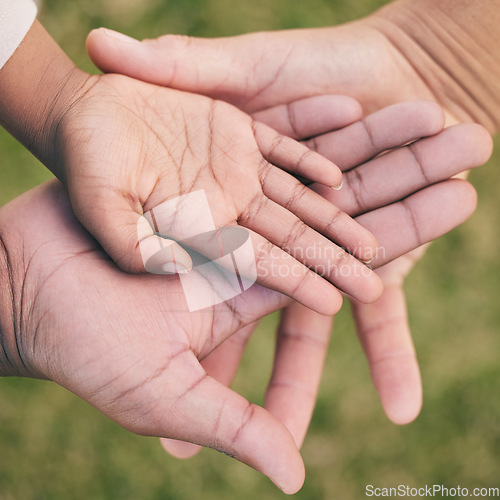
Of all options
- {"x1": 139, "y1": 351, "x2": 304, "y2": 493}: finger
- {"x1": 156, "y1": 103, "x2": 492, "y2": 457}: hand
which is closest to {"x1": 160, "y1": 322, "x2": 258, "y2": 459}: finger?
{"x1": 156, "y1": 103, "x2": 492, "y2": 457}: hand

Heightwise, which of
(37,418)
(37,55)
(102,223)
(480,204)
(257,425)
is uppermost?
(37,55)

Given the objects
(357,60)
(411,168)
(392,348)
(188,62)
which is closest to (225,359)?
(392,348)

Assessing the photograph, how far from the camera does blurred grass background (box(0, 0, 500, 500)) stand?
2.53 meters

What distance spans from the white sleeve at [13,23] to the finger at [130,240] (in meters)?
0.67

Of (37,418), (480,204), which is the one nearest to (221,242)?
(37,418)

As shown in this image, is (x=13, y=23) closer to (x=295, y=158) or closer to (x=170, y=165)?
(x=170, y=165)

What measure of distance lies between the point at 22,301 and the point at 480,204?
2.61m

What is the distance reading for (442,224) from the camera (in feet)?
5.82

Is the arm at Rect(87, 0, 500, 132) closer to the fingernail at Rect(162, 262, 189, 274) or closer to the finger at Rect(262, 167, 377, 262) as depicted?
the finger at Rect(262, 167, 377, 262)

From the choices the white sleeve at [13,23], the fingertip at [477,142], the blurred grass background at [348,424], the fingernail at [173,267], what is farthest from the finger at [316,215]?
the blurred grass background at [348,424]

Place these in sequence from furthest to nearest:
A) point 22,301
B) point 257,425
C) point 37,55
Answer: point 37,55 → point 22,301 → point 257,425

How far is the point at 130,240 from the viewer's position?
1.50 meters

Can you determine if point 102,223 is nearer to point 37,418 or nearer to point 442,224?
point 442,224

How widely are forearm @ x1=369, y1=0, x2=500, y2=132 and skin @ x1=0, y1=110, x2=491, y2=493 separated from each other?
647mm
